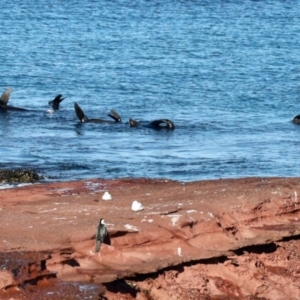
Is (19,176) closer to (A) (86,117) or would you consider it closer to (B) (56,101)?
(A) (86,117)

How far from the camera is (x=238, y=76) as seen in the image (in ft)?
132

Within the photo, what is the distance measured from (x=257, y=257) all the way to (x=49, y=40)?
35719mm

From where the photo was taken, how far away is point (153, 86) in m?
37.6

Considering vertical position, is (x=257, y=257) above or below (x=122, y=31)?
above

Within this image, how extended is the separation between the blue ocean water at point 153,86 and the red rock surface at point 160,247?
8034 mm

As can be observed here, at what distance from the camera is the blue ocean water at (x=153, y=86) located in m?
25.0

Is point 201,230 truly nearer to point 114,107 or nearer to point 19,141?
point 19,141

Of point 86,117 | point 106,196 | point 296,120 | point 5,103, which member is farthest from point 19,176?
point 296,120

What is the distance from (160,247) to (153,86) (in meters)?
24.9

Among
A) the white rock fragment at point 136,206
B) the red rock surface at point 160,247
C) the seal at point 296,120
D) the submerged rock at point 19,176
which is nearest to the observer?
the red rock surface at point 160,247

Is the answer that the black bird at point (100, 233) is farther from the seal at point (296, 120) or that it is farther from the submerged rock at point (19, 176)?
the seal at point (296, 120)

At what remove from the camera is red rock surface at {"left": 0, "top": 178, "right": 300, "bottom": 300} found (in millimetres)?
12016

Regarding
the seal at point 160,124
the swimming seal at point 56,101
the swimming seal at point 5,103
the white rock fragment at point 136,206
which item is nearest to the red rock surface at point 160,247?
the white rock fragment at point 136,206

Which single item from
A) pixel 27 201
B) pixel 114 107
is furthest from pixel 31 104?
pixel 27 201
